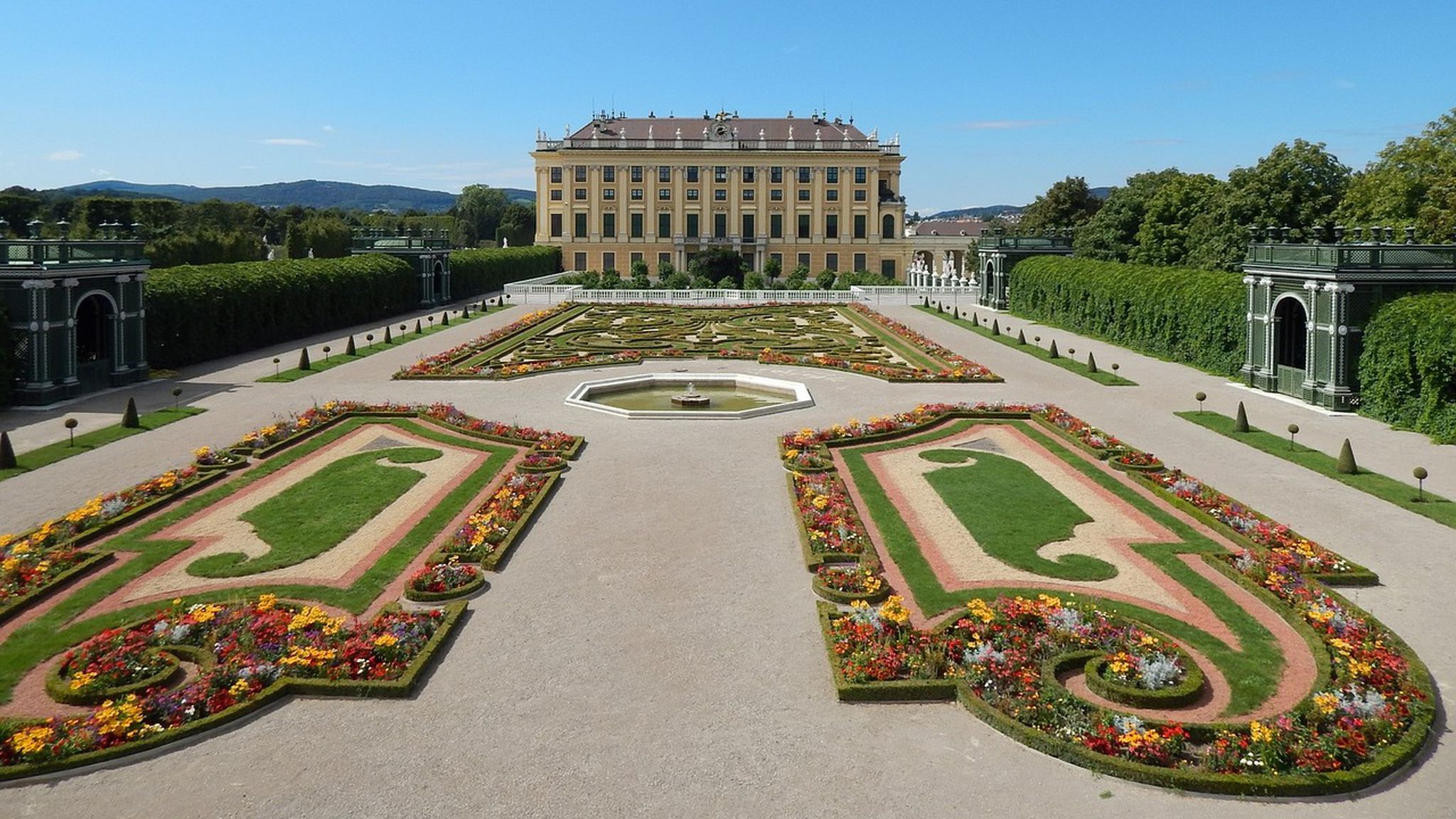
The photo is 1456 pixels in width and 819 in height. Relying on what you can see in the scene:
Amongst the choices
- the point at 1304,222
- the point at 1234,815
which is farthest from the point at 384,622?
the point at 1304,222

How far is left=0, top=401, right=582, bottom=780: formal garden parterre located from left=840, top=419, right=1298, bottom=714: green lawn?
630 cm

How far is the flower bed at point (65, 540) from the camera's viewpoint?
626 inches

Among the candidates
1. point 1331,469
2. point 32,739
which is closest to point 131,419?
point 32,739

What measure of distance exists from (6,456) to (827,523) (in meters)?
17.2

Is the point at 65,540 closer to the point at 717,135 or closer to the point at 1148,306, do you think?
the point at 1148,306

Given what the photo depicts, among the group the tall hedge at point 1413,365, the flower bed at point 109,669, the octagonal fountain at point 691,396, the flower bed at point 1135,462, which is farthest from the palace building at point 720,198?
the flower bed at point 109,669

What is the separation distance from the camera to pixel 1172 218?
233ft

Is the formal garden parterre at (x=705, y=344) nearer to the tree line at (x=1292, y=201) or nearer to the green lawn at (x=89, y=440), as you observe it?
the green lawn at (x=89, y=440)

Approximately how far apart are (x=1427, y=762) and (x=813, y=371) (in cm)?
2901

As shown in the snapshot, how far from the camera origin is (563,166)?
10856 cm

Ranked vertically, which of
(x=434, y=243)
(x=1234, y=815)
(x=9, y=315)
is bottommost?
(x=1234, y=815)

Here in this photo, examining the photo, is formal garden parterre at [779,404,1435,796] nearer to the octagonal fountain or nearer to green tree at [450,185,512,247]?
the octagonal fountain

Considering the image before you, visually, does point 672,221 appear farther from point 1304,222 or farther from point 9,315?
point 9,315

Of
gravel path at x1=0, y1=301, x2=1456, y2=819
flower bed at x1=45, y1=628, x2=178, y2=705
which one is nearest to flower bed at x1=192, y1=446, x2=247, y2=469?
gravel path at x1=0, y1=301, x2=1456, y2=819
